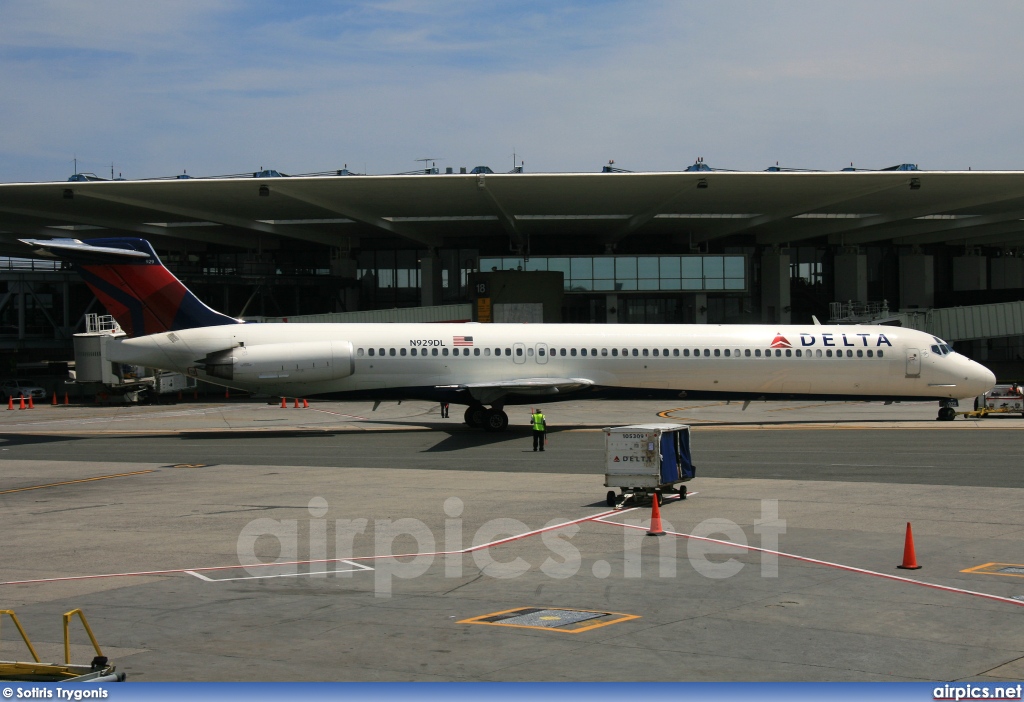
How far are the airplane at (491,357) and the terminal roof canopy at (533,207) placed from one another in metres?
20.5

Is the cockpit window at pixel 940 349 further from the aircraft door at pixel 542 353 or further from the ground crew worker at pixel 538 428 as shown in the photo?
the ground crew worker at pixel 538 428

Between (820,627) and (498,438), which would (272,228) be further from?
(820,627)

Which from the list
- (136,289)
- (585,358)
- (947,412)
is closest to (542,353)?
(585,358)

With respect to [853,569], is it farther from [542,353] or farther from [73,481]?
[542,353]

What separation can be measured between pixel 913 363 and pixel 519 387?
13.7 metres

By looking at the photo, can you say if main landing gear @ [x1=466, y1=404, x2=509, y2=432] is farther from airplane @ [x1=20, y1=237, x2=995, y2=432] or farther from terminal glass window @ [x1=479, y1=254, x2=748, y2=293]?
terminal glass window @ [x1=479, y1=254, x2=748, y2=293]

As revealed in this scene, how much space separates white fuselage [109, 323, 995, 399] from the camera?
106 ft

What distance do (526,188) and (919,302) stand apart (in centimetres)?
3906

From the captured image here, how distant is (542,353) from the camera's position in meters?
33.2

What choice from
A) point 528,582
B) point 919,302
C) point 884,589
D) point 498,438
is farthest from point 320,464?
point 919,302

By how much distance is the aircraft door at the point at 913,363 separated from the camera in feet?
110

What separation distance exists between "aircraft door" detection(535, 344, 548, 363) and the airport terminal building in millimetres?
21188

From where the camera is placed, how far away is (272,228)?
66375 mm


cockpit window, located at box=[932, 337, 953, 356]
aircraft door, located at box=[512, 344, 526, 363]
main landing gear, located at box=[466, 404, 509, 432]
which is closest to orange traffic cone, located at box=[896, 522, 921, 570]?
main landing gear, located at box=[466, 404, 509, 432]
